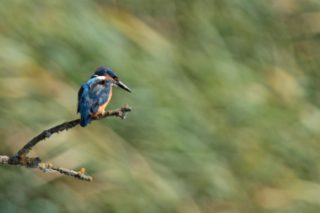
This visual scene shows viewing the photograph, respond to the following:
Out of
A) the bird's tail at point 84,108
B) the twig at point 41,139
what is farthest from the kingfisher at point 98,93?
the twig at point 41,139

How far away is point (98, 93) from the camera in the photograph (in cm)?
347

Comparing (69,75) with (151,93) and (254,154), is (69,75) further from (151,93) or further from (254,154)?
(254,154)

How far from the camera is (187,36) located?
6.34 metres

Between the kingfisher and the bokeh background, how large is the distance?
69.2 inches

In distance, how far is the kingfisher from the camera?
3.37 m

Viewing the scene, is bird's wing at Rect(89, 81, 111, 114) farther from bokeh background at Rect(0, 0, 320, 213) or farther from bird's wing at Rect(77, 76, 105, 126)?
bokeh background at Rect(0, 0, 320, 213)

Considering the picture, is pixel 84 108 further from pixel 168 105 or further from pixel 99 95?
pixel 168 105

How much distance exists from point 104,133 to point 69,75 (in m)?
0.33

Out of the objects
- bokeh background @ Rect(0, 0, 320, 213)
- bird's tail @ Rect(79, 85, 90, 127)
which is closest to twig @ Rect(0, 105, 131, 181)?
bird's tail @ Rect(79, 85, 90, 127)

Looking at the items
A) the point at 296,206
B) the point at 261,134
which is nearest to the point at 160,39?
the point at 261,134

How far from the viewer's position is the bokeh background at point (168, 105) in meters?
5.34

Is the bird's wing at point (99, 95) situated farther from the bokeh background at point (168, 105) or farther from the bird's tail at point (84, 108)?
the bokeh background at point (168, 105)

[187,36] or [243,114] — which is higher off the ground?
[187,36]

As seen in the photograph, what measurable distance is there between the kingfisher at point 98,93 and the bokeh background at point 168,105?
1.76m
